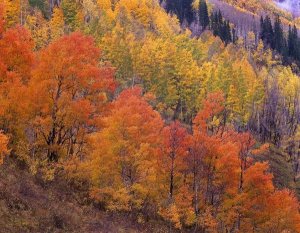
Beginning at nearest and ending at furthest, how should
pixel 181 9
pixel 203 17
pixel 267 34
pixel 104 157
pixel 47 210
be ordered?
pixel 47 210
pixel 104 157
pixel 203 17
pixel 181 9
pixel 267 34

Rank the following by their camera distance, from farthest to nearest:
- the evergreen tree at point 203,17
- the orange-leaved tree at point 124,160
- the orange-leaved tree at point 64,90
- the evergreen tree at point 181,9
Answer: the evergreen tree at point 181,9, the evergreen tree at point 203,17, the orange-leaved tree at point 124,160, the orange-leaved tree at point 64,90

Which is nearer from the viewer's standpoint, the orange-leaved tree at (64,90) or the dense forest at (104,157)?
the dense forest at (104,157)

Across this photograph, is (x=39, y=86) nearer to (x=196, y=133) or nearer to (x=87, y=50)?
(x=87, y=50)

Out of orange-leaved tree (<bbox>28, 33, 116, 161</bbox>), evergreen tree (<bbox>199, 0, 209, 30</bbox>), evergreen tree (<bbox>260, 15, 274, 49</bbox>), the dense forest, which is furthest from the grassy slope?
evergreen tree (<bbox>260, 15, 274, 49</bbox>)

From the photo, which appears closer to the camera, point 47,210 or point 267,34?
point 47,210

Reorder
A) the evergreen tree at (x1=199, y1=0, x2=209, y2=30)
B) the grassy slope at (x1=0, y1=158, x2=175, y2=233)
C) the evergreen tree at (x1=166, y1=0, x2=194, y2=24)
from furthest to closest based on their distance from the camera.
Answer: the evergreen tree at (x1=166, y1=0, x2=194, y2=24) < the evergreen tree at (x1=199, y1=0, x2=209, y2=30) < the grassy slope at (x1=0, y1=158, x2=175, y2=233)

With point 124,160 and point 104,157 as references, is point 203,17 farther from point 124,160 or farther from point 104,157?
point 104,157

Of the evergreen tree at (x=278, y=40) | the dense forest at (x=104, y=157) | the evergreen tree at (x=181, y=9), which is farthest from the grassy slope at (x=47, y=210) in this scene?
the evergreen tree at (x=278, y=40)

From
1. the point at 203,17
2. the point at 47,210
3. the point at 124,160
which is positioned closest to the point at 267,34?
the point at 203,17

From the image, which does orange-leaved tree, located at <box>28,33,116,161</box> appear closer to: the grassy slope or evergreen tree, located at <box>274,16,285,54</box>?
the grassy slope

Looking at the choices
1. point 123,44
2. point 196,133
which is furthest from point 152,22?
point 196,133

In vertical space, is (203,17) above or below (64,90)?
above

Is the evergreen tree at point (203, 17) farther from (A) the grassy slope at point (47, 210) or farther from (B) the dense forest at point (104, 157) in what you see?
(A) the grassy slope at point (47, 210)

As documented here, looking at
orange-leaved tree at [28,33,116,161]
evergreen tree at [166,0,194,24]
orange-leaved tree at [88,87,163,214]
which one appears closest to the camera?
orange-leaved tree at [28,33,116,161]
